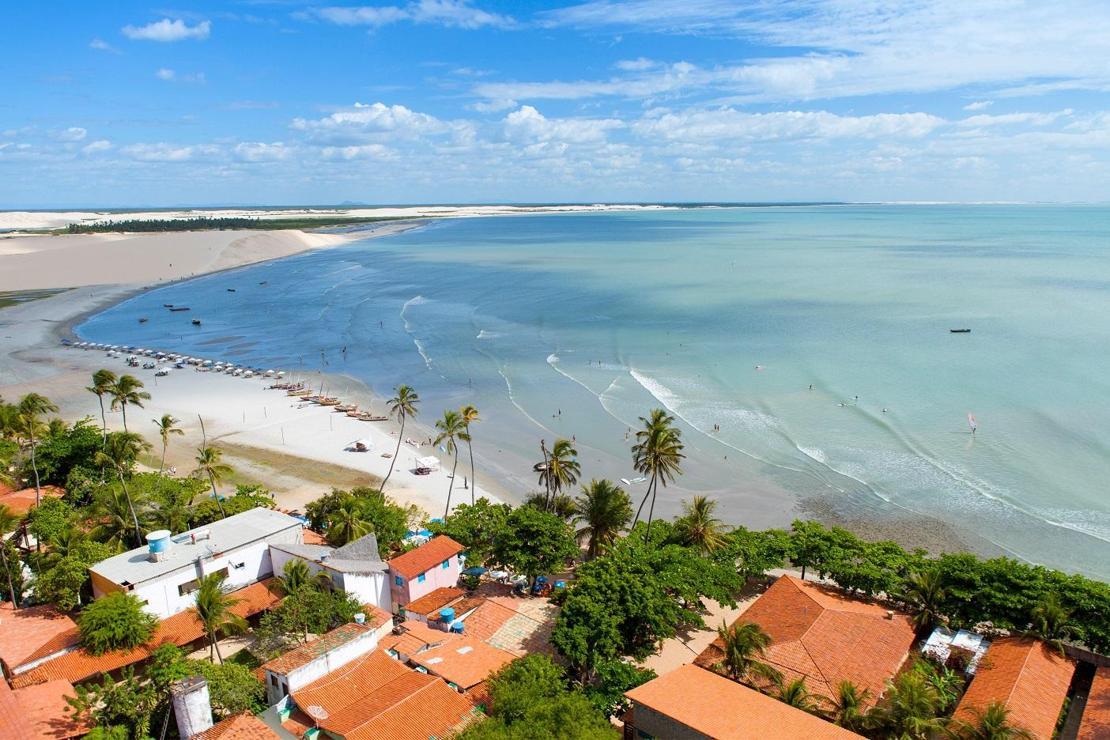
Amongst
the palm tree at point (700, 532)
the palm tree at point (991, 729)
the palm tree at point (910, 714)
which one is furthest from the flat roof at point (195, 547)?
the palm tree at point (991, 729)

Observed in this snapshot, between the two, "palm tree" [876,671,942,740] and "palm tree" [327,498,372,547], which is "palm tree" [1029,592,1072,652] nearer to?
"palm tree" [876,671,942,740]

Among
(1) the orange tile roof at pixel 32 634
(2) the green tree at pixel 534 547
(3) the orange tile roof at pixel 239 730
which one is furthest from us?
(2) the green tree at pixel 534 547

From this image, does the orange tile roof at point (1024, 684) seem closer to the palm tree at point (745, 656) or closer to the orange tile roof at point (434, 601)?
the palm tree at point (745, 656)

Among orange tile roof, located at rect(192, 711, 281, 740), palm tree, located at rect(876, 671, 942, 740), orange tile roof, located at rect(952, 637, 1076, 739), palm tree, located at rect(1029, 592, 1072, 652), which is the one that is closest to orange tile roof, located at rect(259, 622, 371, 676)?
orange tile roof, located at rect(192, 711, 281, 740)

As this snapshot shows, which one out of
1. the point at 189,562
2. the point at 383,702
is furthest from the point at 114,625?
the point at 383,702

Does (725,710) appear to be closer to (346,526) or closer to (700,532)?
(700,532)

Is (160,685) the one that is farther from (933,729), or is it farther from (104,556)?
(933,729)

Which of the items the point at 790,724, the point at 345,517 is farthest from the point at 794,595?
the point at 345,517
